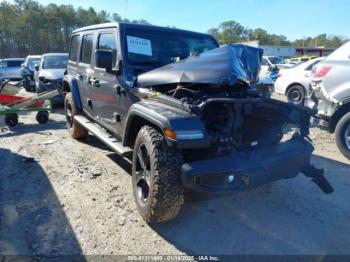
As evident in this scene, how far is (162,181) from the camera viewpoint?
A: 9.18 feet

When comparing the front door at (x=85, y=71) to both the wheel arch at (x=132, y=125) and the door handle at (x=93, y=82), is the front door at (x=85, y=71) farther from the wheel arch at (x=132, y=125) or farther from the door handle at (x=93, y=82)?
the wheel arch at (x=132, y=125)

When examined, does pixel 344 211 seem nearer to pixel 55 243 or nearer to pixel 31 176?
pixel 55 243

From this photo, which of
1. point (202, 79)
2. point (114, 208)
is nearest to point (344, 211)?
point (202, 79)

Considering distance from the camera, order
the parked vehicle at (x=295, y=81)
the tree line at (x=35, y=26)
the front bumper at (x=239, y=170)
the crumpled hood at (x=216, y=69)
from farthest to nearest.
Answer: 1. the tree line at (x=35, y=26)
2. the parked vehicle at (x=295, y=81)
3. the crumpled hood at (x=216, y=69)
4. the front bumper at (x=239, y=170)

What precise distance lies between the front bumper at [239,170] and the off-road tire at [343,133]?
2.56 metres

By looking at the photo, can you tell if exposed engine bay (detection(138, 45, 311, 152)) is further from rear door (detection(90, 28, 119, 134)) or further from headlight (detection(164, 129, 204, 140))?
rear door (detection(90, 28, 119, 134))

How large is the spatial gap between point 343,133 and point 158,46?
3.37 meters

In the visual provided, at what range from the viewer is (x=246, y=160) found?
9.23ft

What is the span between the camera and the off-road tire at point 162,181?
280 centimetres

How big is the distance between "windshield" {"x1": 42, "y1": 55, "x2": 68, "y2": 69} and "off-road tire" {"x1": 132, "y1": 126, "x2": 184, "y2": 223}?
9.70 metres

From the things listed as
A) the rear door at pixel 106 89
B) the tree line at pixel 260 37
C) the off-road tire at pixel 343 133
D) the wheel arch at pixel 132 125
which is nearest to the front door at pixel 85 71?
the rear door at pixel 106 89

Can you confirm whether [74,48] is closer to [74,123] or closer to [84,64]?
[84,64]

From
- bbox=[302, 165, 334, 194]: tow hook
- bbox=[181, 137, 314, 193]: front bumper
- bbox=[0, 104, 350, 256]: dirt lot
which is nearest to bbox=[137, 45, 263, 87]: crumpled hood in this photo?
bbox=[181, 137, 314, 193]: front bumper

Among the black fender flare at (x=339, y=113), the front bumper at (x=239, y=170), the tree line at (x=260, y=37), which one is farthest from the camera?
the tree line at (x=260, y=37)
